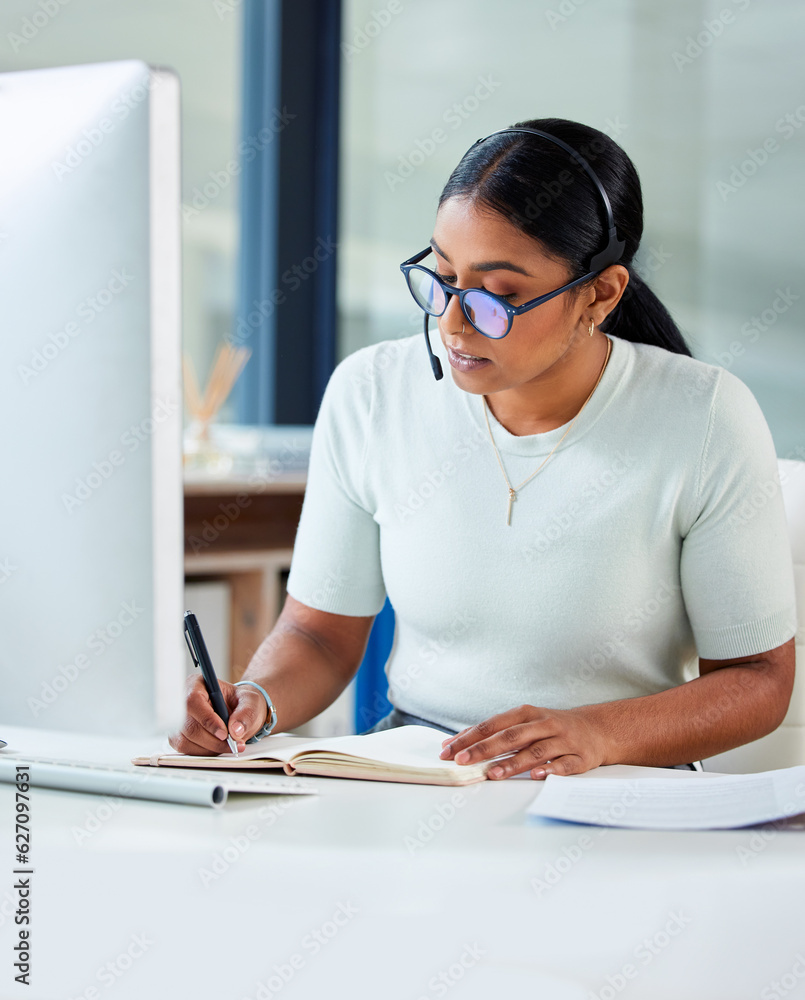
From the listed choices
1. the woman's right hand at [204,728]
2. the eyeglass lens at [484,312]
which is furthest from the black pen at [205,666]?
the eyeglass lens at [484,312]

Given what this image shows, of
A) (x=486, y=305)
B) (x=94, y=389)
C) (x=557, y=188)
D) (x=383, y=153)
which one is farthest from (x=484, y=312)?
(x=383, y=153)

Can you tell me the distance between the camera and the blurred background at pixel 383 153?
2277mm

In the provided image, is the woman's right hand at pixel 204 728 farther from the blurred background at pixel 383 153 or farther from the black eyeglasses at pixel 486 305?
the blurred background at pixel 383 153

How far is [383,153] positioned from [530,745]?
2713 millimetres

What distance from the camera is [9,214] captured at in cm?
56

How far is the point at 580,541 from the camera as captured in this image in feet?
3.82

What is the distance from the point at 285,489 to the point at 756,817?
191 cm

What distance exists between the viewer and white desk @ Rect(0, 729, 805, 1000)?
0.57 meters

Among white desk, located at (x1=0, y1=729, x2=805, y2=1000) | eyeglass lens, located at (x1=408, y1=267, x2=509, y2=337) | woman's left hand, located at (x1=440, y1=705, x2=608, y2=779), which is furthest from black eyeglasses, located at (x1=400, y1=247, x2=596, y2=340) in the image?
white desk, located at (x1=0, y1=729, x2=805, y2=1000)

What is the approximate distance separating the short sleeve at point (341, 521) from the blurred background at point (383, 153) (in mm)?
917

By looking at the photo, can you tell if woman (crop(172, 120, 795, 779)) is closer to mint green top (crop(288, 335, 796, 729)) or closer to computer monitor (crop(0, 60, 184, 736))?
mint green top (crop(288, 335, 796, 729))

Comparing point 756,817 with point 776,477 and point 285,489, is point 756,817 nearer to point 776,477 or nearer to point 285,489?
point 776,477

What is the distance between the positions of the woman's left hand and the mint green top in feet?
0.89

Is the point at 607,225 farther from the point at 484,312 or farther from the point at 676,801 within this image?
the point at 676,801
